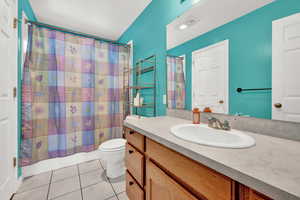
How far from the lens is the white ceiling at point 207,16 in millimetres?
805

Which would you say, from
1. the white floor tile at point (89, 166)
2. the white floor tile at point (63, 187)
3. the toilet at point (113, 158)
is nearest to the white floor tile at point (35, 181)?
the white floor tile at point (63, 187)

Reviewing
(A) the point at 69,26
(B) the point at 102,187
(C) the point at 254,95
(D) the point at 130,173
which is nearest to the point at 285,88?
(C) the point at 254,95

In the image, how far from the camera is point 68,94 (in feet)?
5.99

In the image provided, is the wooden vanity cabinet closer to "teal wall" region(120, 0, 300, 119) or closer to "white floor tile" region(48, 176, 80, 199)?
"teal wall" region(120, 0, 300, 119)

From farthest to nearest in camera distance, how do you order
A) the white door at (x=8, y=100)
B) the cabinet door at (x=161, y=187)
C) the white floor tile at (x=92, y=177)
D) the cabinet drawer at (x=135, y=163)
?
the white floor tile at (x=92, y=177) < the white door at (x=8, y=100) < the cabinet drawer at (x=135, y=163) < the cabinet door at (x=161, y=187)

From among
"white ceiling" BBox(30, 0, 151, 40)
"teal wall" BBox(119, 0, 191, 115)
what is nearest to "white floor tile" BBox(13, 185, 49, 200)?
"teal wall" BBox(119, 0, 191, 115)

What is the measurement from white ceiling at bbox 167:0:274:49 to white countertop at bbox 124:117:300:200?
32.1 inches

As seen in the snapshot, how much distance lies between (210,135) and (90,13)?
8.08 feet

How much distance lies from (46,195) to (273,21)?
2388mm

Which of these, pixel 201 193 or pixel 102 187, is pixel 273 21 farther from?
pixel 102 187

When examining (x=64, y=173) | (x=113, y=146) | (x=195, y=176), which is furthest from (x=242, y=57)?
(x=64, y=173)

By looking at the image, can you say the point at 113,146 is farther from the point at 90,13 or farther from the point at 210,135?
the point at 90,13

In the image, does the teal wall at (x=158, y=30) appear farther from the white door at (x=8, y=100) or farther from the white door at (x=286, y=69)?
the white door at (x=8, y=100)

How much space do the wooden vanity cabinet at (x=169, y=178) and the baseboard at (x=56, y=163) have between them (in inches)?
46.9
